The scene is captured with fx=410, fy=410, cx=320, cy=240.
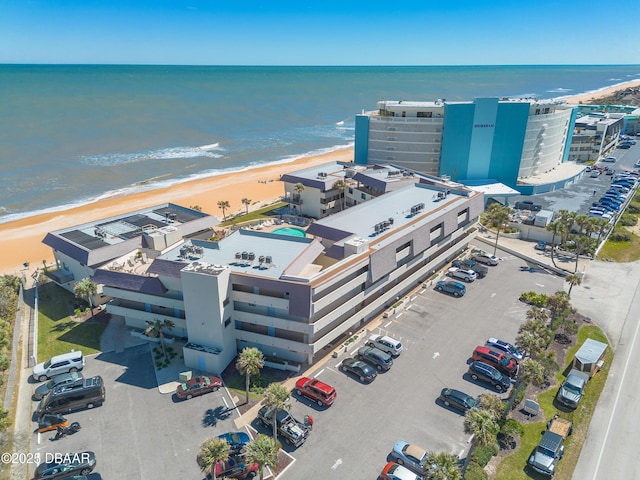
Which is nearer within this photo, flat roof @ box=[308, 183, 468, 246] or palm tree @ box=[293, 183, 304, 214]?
flat roof @ box=[308, 183, 468, 246]

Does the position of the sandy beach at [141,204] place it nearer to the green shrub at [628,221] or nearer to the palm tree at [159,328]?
the palm tree at [159,328]

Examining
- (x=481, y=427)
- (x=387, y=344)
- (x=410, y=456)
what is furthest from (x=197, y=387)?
(x=481, y=427)

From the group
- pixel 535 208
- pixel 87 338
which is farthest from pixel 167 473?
pixel 535 208

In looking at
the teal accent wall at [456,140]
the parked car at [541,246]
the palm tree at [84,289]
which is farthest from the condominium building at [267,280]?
the teal accent wall at [456,140]

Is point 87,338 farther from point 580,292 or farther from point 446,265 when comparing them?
point 580,292

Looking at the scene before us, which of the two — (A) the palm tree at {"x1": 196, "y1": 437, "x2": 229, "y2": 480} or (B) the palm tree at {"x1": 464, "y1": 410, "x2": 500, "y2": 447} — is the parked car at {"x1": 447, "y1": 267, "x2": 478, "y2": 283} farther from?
(A) the palm tree at {"x1": 196, "y1": 437, "x2": 229, "y2": 480}

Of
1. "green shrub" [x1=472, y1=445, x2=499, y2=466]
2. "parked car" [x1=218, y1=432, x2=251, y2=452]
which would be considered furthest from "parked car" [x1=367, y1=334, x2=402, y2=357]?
"parked car" [x1=218, y1=432, x2=251, y2=452]
